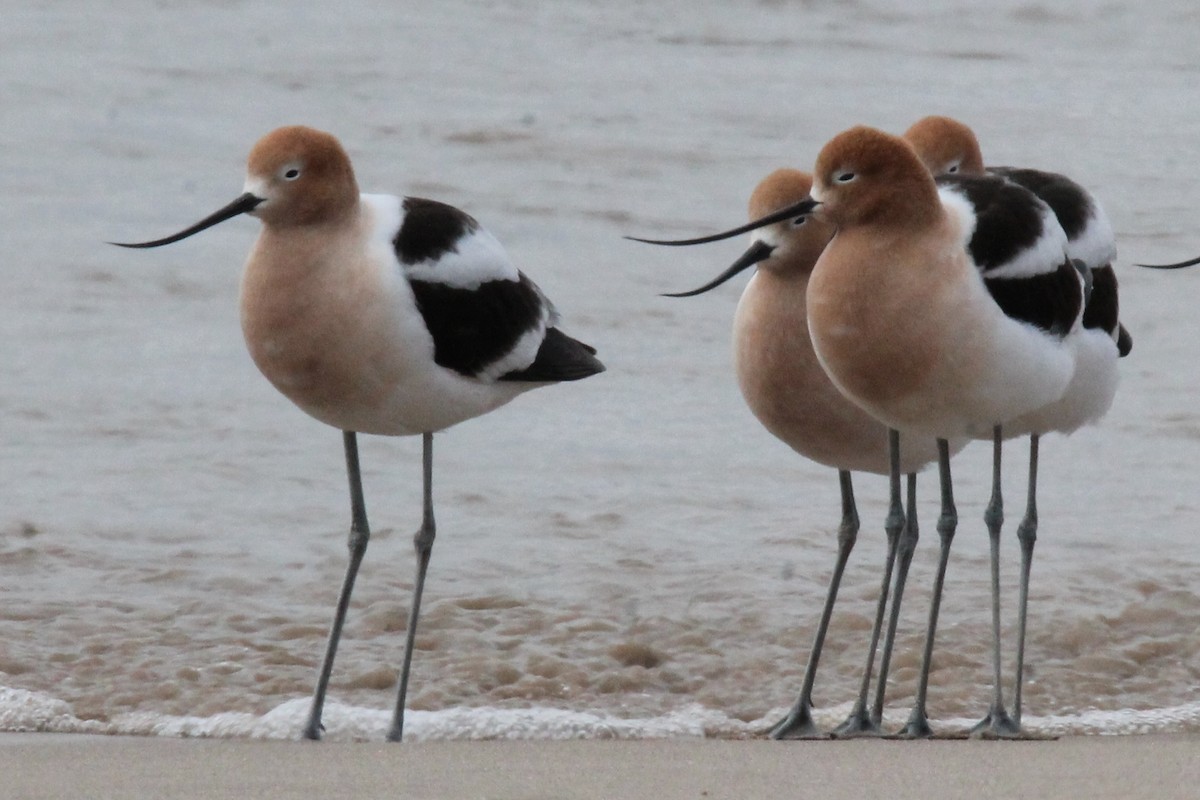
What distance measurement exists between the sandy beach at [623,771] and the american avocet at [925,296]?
78 centimetres

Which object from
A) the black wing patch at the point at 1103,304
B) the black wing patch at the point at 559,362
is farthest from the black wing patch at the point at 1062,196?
the black wing patch at the point at 559,362

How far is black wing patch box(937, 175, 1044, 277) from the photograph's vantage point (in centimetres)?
482

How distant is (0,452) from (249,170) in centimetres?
342

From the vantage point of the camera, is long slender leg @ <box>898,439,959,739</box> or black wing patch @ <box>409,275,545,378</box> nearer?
long slender leg @ <box>898,439,959,739</box>

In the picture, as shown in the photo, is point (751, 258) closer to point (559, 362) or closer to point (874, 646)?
point (559, 362)

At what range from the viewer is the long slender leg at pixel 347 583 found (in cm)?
554

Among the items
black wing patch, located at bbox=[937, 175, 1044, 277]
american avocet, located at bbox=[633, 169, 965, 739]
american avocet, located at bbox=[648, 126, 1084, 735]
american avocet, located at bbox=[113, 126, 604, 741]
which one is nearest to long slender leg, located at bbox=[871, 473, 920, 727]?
american avocet, located at bbox=[633, 169, 965, 739]

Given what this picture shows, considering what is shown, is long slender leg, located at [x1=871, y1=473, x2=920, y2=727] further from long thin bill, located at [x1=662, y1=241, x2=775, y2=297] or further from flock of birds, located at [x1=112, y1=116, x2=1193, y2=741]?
long thin bill, located at [x1=662, y1=241, x2=775, y2=297]

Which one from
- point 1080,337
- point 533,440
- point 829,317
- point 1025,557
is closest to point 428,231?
point 829,317

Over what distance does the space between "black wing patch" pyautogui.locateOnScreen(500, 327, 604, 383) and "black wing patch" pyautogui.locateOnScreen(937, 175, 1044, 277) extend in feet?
4.31

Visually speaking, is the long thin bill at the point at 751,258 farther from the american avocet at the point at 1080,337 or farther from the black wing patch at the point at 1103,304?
the black wing patch at the point at 1103,304

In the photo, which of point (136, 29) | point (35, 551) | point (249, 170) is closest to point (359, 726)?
point (249, 170)

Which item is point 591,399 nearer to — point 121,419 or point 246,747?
point 121,419

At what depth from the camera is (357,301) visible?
5.28 metres
